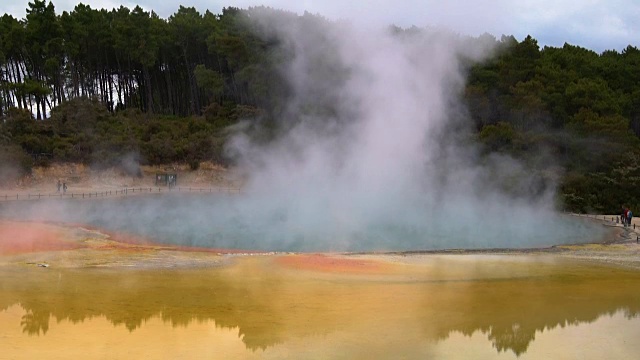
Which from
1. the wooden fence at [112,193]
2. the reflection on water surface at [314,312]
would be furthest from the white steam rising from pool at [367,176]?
the reflection on water surface at [314,312]

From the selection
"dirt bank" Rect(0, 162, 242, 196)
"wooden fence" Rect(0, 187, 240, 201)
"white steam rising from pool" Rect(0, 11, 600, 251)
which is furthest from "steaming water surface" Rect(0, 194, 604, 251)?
"dirt bank" Rect(0, 162, 242, 196)

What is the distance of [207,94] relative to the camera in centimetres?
4909

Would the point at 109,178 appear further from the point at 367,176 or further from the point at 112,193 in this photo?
the point at 367,176

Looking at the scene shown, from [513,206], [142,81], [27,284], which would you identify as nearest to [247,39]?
[142,81]

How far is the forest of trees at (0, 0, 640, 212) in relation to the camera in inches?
1224

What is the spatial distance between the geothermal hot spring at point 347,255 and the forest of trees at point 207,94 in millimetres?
2126

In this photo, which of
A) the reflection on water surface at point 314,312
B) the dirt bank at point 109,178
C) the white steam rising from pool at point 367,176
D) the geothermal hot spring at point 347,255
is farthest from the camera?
the dirt bank at point 109,178

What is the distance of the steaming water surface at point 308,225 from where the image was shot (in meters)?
18.3

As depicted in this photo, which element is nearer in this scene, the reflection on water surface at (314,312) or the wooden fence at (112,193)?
the reflection on water surface at (314,312)

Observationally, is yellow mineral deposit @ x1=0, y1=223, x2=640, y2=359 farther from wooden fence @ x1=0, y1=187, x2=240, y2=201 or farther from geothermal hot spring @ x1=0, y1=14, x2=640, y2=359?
wooden fence @ x1=0, y1=187, x2=240, y2=201

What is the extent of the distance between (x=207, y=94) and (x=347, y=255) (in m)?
35.7

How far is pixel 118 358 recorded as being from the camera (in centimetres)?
772

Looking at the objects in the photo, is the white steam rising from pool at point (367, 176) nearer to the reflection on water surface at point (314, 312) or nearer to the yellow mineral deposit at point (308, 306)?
the yellow mineral deposit at point (308, 306)

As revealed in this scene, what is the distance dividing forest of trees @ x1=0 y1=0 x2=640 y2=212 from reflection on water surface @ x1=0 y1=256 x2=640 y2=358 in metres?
17.9
